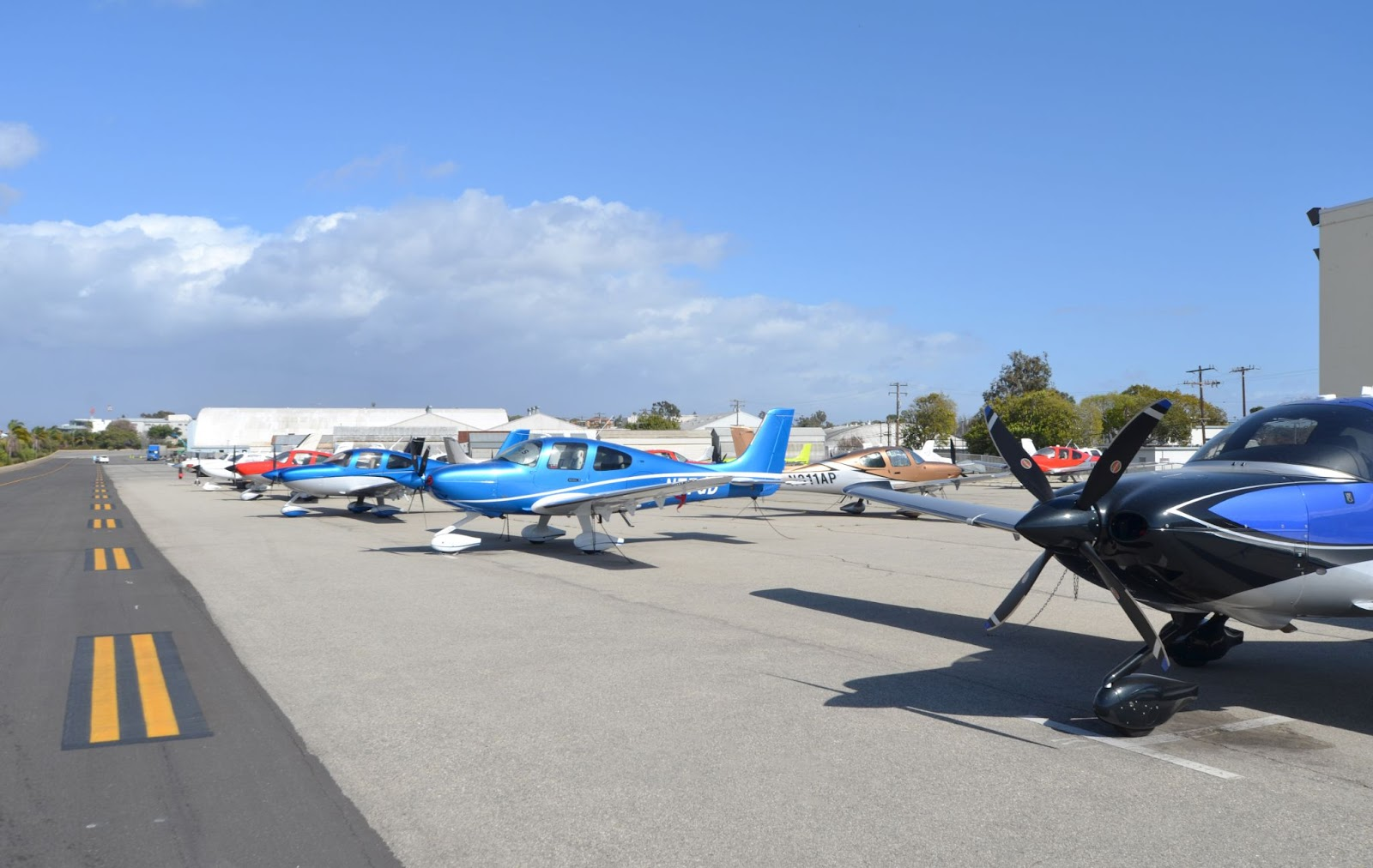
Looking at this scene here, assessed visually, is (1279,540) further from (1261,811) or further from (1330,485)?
(1261,811)

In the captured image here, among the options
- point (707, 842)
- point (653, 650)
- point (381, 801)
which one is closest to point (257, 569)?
point (653, 650)

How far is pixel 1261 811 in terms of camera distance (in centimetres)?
457

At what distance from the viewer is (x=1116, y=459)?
5945 millimetres

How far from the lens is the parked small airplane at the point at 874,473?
24.8 m

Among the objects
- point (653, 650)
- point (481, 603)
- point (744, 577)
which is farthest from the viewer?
point (744, 577)

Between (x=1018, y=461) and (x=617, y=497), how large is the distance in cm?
911

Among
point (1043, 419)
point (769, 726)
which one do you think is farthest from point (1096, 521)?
point (1043, 419)

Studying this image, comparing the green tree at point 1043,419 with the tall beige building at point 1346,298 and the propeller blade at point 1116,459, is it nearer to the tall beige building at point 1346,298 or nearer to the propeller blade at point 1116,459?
the tall beige building at point 1346,298

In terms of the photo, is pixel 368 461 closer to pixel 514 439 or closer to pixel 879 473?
pixel 514 439

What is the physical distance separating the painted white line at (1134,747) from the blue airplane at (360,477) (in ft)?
65.3

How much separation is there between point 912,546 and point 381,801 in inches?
559

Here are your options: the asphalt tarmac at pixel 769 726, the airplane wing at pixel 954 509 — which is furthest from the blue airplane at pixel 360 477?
the airplane wing at pixel 954 509

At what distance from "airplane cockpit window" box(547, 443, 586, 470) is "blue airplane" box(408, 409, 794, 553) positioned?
0.05 feet

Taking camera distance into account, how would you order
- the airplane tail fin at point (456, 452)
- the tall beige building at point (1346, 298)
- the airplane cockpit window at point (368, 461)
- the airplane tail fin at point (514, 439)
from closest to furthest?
1. the airplane tail fin at point (514, 439)
2. the tall beige building at point (1346, 298)
3. the airplane tail fin at point (456, 452)
4. the airplane cockpit window at point (368, 461)
